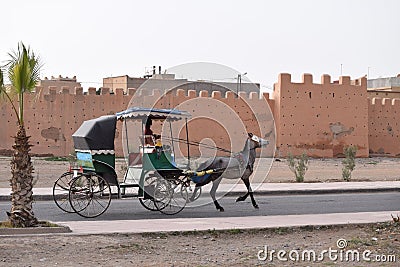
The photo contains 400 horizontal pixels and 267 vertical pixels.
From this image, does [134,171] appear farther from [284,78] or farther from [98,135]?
[284,78]

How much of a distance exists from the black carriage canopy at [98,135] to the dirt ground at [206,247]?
11.2ft

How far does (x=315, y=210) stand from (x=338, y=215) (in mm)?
1680

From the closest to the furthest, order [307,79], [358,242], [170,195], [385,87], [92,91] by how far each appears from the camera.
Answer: [358,242], [170,195], [92,91], [307,79], [385,87]

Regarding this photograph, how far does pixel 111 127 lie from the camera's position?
44.1ft

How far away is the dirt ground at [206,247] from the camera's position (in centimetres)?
825

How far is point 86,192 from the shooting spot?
12945 mm

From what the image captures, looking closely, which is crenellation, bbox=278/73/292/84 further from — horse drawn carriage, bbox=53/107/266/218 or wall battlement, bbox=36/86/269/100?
horse drawn carriage, bbox=53/107/266/218

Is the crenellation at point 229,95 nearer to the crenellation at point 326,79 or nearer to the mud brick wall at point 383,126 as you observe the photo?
the crenellation at point 326,79

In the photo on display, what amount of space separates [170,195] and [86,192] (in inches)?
62.0

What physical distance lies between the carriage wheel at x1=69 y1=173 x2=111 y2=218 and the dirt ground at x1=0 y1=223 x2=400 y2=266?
9.94ft

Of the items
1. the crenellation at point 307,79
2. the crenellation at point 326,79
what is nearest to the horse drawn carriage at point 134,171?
the crenellation at point 307,79

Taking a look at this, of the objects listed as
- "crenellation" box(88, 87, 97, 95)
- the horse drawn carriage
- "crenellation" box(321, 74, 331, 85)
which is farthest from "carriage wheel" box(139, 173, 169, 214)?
"crenellation" box(321, 74, 331, 85)

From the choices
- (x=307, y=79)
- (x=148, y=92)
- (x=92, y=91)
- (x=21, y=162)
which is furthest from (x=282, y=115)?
(x=21, y=162)

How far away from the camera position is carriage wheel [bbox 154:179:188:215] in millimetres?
13406
